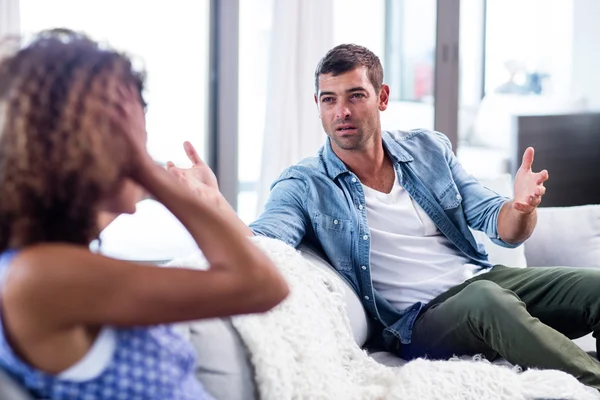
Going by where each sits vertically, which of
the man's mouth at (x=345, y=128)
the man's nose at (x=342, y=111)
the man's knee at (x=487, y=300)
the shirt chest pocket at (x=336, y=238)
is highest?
the man's nose at (x=342, y=111)

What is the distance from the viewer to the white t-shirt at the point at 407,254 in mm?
2410

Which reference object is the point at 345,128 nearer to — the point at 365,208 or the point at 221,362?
the point at 365,208

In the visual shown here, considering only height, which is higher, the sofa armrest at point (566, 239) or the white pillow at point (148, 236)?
the sofa armrest at point (566, 239)

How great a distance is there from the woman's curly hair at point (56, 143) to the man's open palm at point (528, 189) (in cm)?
145

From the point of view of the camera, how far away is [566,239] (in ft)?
9.50

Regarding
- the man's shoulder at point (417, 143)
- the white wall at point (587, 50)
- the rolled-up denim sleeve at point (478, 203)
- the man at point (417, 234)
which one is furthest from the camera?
the white wall at point (587, 50)

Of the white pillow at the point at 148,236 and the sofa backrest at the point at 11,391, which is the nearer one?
the sofa backrest at the point at 11,391

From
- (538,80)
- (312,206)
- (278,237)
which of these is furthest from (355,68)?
(538,80)

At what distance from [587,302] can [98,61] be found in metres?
1.62

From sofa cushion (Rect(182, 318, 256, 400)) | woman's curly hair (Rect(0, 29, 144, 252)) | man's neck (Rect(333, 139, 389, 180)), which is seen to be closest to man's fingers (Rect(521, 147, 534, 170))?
man's neck (Rect(333, 139, 389, 180))

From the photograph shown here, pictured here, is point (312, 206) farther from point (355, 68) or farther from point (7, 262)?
point (7, 262)

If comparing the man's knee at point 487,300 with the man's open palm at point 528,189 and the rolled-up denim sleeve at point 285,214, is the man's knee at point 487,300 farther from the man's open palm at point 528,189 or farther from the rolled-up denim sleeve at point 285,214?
the rolled-up denim sleeve at point 285,214

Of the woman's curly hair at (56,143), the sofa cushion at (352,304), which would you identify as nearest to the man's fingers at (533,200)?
the sofa cushion at (352,304)

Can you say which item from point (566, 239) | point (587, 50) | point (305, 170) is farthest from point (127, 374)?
point (587, 50)
